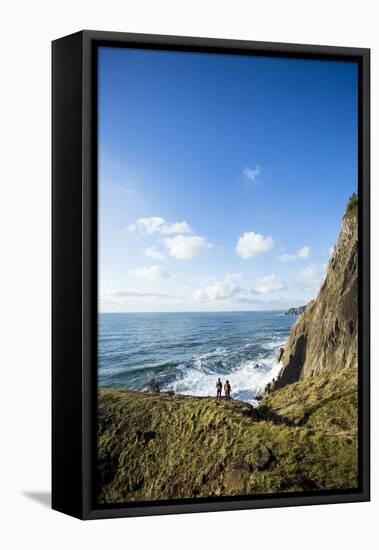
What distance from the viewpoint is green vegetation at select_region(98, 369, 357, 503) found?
30.6ft

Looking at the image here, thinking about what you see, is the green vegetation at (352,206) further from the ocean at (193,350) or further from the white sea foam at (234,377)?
the white sea foam at (234,377)

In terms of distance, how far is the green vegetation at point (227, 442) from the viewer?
931 cm

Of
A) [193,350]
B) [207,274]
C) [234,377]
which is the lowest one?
[234,377]

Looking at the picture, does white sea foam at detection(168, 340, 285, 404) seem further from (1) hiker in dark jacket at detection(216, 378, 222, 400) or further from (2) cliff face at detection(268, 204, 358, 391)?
(2) cliff face at detection(268, 204, 358, 391)

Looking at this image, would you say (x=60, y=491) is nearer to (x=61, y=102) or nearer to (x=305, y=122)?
(x=61, y=102)

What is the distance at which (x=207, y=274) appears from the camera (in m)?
9.75

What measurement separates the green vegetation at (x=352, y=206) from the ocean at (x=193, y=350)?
3.77 feet

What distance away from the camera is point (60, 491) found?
948cm

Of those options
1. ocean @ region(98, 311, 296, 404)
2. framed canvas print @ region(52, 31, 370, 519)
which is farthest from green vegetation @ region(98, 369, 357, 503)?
ocean @ region(98, 311, 296, 404)

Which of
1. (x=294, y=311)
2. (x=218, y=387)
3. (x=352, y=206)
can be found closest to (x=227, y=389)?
(x=218, y=387)

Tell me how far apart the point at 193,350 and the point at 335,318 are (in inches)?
58.6

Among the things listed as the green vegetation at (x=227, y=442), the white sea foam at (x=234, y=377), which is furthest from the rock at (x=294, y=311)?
the green vegetation at (x=227, y=442)

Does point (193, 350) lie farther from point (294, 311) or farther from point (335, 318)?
point (335, 318)

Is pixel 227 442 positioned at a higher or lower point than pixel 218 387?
lower
